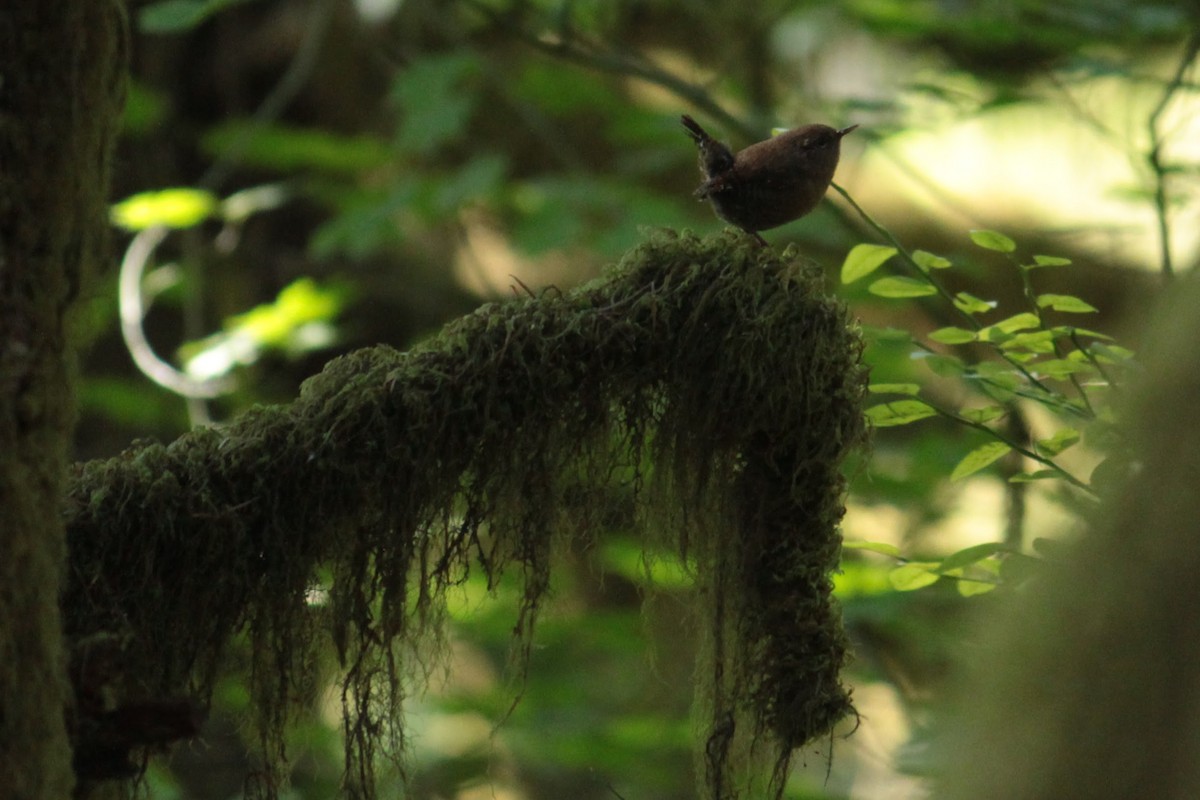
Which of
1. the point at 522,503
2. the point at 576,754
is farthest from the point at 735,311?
the point at 576,754

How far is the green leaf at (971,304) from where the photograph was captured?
1392 millimetres

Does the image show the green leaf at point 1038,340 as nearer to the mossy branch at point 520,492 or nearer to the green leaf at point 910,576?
the mossy branch at point 520,492

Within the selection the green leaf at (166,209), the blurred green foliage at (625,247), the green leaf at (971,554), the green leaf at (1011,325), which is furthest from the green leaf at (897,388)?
the green leaf at (166,209)

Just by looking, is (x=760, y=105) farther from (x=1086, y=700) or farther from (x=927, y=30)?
(x=1086, y=700)

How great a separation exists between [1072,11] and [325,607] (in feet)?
8.56

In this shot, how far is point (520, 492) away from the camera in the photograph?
143 centimetres

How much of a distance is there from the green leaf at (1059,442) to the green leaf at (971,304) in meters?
0.20

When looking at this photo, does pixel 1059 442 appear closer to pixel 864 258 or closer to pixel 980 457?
pixel 980 457

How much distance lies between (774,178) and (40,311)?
92 cm

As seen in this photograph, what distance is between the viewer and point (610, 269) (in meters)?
1.42

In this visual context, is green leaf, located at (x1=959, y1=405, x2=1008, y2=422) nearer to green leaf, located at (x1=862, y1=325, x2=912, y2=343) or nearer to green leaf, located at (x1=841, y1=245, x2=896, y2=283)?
green leaf, located at (x1=862, y1=325, x2=912, y2=343)

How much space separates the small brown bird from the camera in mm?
1450

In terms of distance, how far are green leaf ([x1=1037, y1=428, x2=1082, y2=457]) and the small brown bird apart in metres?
0.46

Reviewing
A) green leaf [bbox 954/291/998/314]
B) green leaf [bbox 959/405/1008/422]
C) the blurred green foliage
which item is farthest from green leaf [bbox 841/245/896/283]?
green leaf [bbox 959/405/1008/422]
